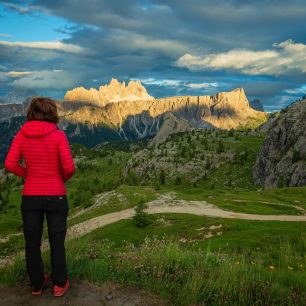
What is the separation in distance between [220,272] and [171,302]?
1.74 meters

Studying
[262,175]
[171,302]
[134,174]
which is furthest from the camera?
[134,174]

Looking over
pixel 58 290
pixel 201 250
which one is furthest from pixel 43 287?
pixel 201 250

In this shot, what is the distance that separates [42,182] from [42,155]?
0.76 m

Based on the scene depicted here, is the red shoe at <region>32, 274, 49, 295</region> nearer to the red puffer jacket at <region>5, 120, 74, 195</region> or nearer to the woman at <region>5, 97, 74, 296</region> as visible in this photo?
the woman at <region>5, 97, 74, 296</region>

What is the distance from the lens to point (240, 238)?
3106cm

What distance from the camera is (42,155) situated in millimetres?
11367

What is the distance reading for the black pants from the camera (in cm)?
1122

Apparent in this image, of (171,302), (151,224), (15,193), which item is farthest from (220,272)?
(15,193)

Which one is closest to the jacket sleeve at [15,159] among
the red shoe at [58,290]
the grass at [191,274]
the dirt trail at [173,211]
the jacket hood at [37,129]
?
the jacket hood at [37,129]

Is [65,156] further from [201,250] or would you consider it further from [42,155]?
[201,250]

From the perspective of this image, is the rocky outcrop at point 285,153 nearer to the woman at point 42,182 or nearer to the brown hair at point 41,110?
the woman at point 42,182

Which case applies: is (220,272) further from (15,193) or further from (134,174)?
(15,193)

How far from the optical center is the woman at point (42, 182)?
11.2m

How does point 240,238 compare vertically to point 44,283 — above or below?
below
